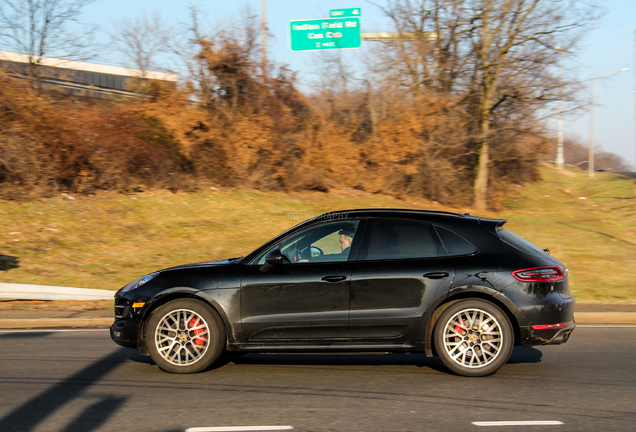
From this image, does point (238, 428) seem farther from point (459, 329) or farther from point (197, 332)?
point (459, 329)

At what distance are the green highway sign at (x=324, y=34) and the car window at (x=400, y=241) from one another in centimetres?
1706

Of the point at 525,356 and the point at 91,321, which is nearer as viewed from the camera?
the point at 525,356

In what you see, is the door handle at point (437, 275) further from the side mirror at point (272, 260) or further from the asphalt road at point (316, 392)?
the side mirror at point (272, 260)

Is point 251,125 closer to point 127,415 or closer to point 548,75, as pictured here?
point 548,75

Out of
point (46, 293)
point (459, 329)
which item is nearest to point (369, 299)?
point (459, 329)

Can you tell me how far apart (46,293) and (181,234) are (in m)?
5.54

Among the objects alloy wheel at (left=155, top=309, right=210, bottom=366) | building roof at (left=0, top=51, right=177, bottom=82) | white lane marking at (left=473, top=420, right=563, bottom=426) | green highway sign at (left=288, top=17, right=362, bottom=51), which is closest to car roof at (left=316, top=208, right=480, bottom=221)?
alloy wheel at (left=155, top=309, right=210, bottom=366)

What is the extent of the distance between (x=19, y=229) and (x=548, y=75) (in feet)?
64.1

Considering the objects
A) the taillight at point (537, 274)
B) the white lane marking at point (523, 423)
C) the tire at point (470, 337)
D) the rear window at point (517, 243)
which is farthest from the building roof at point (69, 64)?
the white lane marking at point (523, 423)

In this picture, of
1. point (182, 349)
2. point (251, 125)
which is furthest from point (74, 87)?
point (182, 349)

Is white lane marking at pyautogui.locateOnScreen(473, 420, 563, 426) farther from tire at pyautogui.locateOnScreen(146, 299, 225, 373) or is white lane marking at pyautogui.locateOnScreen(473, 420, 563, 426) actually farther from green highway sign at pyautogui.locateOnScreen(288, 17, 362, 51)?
green highway sign at pyautogui.locateOnScreen(288, 17, 362, 51)

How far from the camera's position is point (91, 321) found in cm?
877

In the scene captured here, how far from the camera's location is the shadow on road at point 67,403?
4379 mm

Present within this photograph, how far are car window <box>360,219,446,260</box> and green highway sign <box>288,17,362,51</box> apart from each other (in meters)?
17.1
